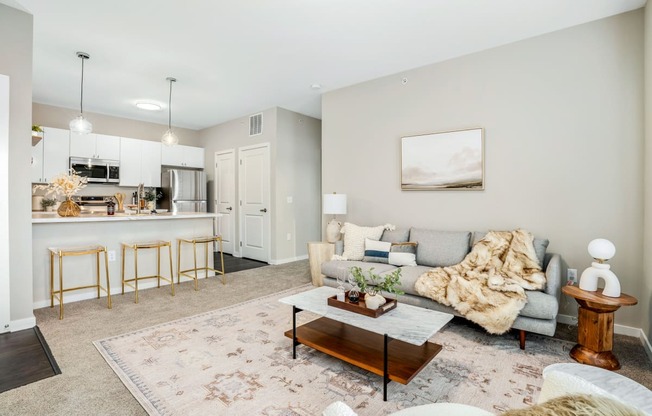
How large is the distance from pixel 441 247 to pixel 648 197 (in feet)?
5.65

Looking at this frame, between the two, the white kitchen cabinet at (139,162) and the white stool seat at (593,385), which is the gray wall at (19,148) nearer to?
the white kitchen cabinet at (139,162)

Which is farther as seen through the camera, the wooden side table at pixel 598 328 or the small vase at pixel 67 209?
the small vase at pixel 67 209

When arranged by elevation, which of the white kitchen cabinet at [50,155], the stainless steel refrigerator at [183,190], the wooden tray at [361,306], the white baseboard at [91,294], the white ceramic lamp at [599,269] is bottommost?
→ the white baseboard at [91,294]

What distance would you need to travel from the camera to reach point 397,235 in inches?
156

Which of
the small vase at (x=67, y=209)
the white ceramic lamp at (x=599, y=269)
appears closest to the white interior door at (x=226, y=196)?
the small vase at (x=67, y=209)

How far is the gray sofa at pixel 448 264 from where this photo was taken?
2494 millimetres

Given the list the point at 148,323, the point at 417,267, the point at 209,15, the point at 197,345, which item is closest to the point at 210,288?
the point at 148,323

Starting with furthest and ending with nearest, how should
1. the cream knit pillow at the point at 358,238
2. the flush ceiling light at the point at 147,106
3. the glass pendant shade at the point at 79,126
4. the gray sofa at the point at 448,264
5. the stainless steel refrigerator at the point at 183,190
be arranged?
the stainless steel refrigerator at the point at 183,190 < the flush ceiling light at the point at 147,106 < the cream knit pillow at the point at 358,238 < the glass pendant shade at the point at 79,126 < the gray sofa at the point at 448,264

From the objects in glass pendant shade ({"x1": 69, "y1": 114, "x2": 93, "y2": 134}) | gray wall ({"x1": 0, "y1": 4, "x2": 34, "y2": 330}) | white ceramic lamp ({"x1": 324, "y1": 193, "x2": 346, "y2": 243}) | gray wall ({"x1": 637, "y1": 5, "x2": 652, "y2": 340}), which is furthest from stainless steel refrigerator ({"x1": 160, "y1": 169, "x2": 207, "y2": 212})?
gray wall ({"x1": 637, "y1": 5, "x2": 652, "y2": 340})

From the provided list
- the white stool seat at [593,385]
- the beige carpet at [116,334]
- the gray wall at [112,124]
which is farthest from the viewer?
the gray wall at [112,124]

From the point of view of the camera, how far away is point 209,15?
9.58 ft

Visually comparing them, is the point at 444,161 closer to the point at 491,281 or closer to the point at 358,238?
the point at 358,238

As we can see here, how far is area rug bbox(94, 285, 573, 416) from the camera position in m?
1.86

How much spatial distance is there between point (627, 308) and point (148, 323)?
4.42 metres
